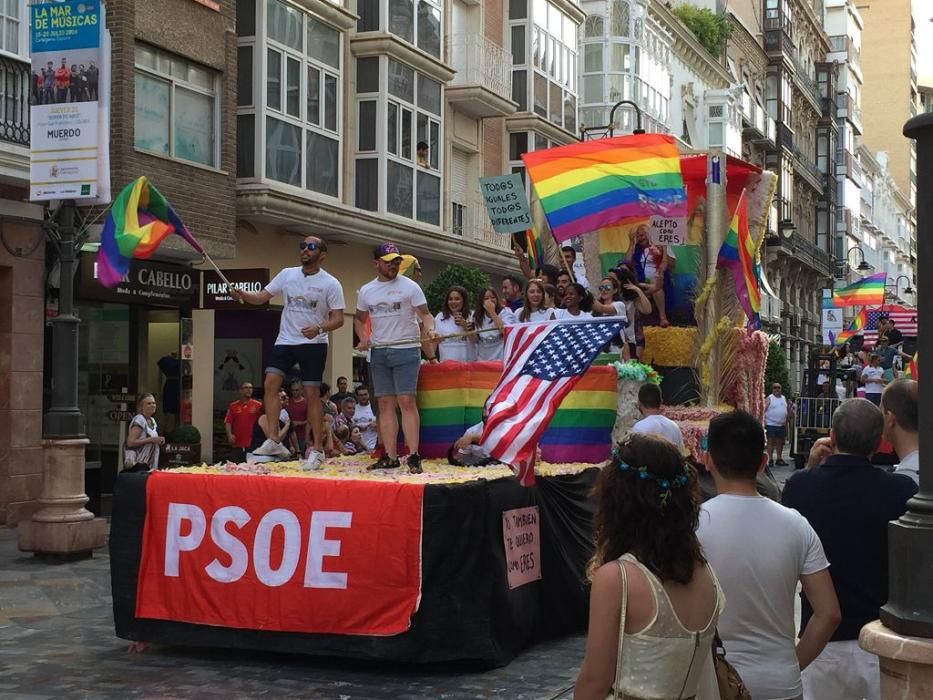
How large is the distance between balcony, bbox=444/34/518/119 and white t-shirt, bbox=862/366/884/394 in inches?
445

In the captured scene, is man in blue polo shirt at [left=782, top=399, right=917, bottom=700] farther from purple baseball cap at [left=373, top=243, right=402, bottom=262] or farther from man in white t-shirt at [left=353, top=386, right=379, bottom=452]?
man in white t-shirt at [left=353, top=386, right=379, bottom=452]

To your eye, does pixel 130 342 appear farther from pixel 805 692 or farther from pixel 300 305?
pixel 805 692

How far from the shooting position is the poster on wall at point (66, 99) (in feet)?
44.3

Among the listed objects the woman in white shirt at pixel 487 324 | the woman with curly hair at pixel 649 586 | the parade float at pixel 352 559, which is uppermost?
the woman in white shirt at pixel 487 324

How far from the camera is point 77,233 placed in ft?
55.5

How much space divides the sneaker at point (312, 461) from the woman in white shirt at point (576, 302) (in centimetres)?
295

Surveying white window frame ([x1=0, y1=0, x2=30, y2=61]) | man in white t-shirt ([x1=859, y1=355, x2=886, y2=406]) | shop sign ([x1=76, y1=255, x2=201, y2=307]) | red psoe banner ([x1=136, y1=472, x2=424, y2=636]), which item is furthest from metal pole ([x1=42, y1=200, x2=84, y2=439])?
man in white t-shirt ([x1=859, y1=355, x2=886, y2=406])

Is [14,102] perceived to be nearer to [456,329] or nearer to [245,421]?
[245,421]

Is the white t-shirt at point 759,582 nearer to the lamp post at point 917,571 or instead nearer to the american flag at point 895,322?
the lamp post at point 917,571

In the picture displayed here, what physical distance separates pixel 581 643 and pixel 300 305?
3254 mm

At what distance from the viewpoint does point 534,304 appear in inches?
466

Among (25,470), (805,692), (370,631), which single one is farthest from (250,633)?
(25,470)

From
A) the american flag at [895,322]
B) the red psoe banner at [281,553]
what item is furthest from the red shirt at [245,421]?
the american flag at [895,322]

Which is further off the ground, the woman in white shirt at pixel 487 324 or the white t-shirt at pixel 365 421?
the woman in white shirt at pixel 487 324
